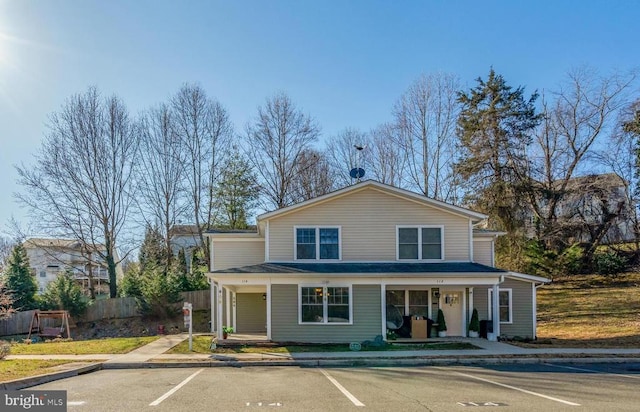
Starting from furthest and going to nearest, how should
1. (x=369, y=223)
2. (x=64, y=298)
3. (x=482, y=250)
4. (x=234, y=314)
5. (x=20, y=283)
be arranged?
(x=20, y=283) → (x=64, y=298) → (x=482, y=250) → (x=234, y=314) → (x=369, y=223)

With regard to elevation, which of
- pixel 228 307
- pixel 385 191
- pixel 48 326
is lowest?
pixel 48 326

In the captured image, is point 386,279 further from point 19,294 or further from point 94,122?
point 94,122

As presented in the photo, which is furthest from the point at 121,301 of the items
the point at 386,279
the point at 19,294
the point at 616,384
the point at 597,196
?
the point at 597,196

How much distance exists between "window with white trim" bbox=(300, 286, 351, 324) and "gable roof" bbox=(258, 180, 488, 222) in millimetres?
3248

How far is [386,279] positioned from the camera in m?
16.7

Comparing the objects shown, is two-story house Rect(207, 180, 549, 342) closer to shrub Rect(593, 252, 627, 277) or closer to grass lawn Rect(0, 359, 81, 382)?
grass lawn Rect(0, 359, 81, 382)

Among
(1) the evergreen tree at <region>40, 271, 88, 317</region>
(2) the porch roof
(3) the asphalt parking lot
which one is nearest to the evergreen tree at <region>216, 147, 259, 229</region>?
(1) the evergreen tree at <region>40, 271, 88, 317</region>

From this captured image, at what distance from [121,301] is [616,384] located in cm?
2576

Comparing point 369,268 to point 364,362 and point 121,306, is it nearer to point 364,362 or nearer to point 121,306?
point 364,362

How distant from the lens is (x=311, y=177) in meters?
38.0

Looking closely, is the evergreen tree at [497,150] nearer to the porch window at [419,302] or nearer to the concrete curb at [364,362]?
the porch window at [419,302]

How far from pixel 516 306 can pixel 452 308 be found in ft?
8.69

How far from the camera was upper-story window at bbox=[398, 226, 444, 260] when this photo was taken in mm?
18641

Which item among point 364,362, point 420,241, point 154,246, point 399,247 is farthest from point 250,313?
point 154,246
